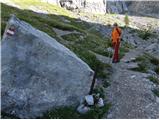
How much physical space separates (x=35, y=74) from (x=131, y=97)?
23.5 ft

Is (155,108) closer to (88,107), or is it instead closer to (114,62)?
(88,107)

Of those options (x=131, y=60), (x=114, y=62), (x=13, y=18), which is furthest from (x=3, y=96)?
(x=131, y=60)

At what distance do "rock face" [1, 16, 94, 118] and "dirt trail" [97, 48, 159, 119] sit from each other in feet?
8.51

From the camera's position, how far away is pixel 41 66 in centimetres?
2675

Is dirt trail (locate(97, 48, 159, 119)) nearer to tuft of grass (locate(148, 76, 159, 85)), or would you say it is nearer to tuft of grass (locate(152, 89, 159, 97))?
tuft of grass (locate(152, 89, 159, 97))

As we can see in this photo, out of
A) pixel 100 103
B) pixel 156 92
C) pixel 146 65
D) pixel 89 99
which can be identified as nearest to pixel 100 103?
pixel 100 103

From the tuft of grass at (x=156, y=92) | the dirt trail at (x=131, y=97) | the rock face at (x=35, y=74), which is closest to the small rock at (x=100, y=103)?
the dirt trail at (x=131, y=97)

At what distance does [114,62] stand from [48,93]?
1364 cm

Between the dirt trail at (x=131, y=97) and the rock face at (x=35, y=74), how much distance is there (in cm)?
259

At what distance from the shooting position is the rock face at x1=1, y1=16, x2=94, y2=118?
85.6 feet

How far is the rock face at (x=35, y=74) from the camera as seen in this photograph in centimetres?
2608

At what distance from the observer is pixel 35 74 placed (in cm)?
2666

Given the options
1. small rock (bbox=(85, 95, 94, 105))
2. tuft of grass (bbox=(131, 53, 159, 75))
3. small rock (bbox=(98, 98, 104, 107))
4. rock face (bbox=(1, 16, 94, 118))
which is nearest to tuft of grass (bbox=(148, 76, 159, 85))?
tuft of grass (bbox=(131, 53, 159, 75))

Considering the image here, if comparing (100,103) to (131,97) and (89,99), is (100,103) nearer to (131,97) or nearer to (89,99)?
(89,99)
